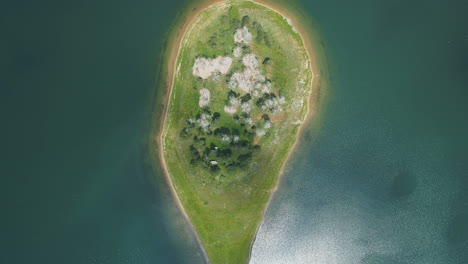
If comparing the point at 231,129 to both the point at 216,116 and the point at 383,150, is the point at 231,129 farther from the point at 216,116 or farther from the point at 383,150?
the point at 383,150

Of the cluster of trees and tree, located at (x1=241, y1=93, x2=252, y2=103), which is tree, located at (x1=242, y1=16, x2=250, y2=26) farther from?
the cluster of trees

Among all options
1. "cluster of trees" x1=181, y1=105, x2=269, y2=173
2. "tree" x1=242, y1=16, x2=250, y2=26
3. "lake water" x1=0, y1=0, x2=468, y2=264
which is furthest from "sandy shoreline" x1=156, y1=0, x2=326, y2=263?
"cluster of trees" x1=181, y1=105, x2=269, y2=173

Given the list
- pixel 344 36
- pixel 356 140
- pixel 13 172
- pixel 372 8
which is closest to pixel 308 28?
pixel 344 36

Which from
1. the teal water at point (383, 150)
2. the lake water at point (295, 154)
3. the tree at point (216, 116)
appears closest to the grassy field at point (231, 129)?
the tree at point (216, 116)

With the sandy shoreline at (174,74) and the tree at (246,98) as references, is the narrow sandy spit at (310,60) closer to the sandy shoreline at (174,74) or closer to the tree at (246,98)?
the sandy shoreline at (174,74)

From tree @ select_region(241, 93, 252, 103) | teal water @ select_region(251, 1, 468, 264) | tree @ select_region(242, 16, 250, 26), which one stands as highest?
tree @ select_region(242, 16, 250, 26)

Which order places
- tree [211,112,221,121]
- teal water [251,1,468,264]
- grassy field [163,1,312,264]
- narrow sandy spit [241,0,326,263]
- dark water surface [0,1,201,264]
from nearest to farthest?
dark water surface [0,1,201,264] → grassy field [163,1,312,264] → tree [211,112,221,121] → teal water [251,1,468,264] → narrow sandy spit [241,0,326,263]
